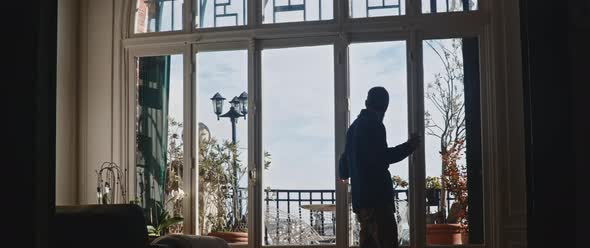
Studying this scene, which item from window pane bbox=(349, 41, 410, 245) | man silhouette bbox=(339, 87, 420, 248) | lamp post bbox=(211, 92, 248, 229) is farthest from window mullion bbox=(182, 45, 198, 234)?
man silhouette bbox=(339, 87, 420, 248)

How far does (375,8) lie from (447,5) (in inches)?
23.3

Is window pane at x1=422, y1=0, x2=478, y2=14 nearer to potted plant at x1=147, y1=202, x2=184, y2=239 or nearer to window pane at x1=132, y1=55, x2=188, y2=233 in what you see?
window pane at x1=132, y1=55, x2=188, y2=233

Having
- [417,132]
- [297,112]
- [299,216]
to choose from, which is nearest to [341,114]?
[297,112]

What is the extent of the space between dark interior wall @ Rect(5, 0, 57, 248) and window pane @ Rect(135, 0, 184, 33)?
524cm

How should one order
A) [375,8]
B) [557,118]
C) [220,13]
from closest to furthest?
[557,118] < [375,8] < [220,13]

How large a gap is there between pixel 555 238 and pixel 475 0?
16.5 ft

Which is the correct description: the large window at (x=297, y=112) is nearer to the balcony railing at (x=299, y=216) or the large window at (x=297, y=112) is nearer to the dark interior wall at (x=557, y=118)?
the balcony railing at (x=299, y=216)

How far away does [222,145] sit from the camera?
241 inches

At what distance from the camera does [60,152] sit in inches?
237

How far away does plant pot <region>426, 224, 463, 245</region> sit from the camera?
562cm

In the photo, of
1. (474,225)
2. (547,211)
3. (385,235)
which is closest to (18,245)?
(547,211)

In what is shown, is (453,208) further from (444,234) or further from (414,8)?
(414,8)

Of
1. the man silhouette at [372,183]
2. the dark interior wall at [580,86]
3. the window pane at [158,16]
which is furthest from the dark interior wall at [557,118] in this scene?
the window pane at [158,16]

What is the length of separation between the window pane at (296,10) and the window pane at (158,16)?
2.68 feet
